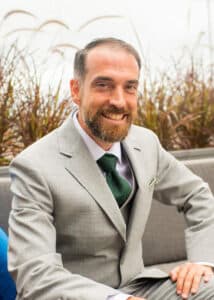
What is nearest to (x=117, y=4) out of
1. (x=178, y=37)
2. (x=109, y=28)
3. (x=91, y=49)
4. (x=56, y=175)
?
(x=109, y=28)

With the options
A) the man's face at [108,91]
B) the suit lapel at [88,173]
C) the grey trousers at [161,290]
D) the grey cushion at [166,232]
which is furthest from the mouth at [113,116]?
the grey cushion at [166,232]

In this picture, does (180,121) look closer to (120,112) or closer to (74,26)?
(74,26)

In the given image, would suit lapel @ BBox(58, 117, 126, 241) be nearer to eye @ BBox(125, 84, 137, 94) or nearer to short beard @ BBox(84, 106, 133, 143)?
short beard @ BBox(84, 106, 133, 143)

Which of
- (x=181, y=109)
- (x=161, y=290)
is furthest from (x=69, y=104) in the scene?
(x=161, y=290)

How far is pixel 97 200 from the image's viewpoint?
1604 mm

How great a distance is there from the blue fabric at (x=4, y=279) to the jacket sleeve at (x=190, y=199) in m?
0.49

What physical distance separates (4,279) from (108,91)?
1.95 ft

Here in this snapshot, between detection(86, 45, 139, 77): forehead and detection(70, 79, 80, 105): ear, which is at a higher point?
detection(86, 45, 139, 77): forehead

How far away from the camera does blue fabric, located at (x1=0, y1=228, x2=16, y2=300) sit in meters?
1.72

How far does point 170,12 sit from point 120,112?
1637 mm

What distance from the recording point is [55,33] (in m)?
2.84

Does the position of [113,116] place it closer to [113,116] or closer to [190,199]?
[113,116]

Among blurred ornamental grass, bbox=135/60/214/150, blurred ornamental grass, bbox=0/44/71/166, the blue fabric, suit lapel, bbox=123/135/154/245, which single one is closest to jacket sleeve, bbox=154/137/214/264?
suit lapel, bbox=123/135/154/245

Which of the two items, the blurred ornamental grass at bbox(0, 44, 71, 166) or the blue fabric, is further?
the blurred ornamental grass at bbox(0, 44, 71, 166)
